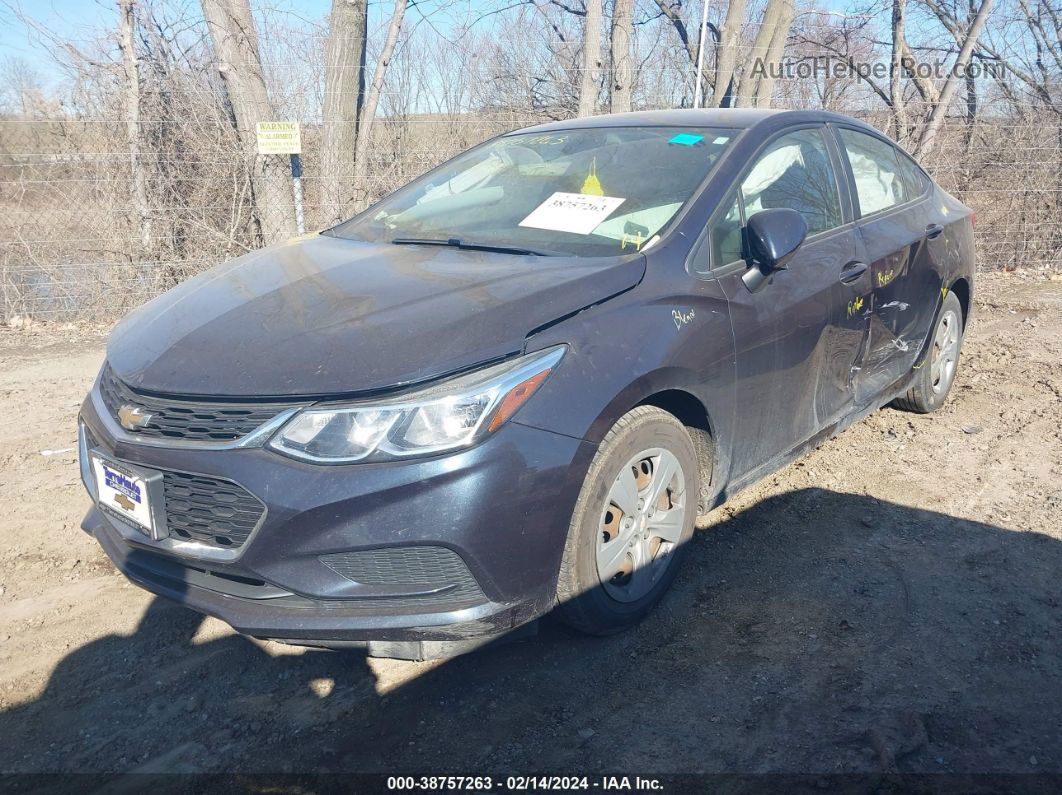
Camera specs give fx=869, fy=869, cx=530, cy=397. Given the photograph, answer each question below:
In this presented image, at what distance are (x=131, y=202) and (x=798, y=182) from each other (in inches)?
262

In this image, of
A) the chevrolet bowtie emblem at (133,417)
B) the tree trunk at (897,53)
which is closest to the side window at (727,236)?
the chevrolet bowtie emblem at (133,417)

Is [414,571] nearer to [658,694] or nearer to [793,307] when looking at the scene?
[658,694]

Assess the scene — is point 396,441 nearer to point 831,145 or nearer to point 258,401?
point 258,401

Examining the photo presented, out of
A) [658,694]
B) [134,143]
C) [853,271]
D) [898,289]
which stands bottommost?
[658,694]

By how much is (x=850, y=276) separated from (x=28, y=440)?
447 centimetres

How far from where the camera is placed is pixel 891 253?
4.16 metres

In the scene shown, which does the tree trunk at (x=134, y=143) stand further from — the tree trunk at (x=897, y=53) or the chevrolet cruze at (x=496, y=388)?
the tree trunk at (x=897, y=53)

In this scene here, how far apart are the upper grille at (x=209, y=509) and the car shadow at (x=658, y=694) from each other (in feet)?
2.03

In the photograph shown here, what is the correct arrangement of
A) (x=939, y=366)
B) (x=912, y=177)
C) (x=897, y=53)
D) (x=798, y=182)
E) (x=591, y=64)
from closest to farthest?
(x=798, y=182)
(x=912, y=177)
(x=939, y=366)
(x=591, y=64)
(x=897, y=53)

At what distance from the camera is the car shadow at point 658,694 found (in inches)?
97.2

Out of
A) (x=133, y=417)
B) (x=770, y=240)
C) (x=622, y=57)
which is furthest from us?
(x=622, y=57)

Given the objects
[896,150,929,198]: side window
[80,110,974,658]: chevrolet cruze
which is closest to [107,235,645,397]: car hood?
[80,110,974,658]: chevrolet cruze

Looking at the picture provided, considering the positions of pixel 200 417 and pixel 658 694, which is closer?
pixel 200 417

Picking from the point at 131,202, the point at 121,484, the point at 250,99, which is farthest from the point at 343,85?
the point at 121,484
